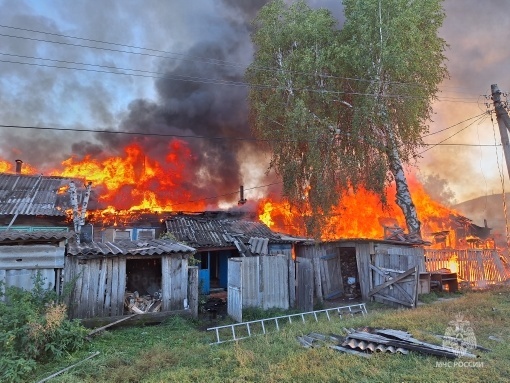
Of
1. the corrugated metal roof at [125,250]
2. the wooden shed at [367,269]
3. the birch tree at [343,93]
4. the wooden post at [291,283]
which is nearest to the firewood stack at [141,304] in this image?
the corrugated metal roof at [125,250]

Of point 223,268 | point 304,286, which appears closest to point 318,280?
point 304,286

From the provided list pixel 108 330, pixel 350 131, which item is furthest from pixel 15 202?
pixel 350 131

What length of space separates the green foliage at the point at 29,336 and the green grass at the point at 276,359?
1.32 feet

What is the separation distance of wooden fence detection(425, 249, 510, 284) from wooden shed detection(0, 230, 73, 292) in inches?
682

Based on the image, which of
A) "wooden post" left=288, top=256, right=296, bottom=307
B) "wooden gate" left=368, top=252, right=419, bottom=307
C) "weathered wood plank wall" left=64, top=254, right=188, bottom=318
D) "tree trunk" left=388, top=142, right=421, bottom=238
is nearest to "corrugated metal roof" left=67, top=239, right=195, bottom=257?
"weathered wood plank wall" left=64, top=254, right=188, bottom=318

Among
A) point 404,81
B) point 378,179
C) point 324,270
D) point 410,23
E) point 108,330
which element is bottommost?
point 108,330

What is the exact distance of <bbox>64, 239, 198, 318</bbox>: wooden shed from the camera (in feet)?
35.5

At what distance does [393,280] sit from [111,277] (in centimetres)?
1144

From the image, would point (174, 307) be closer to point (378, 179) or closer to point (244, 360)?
point (244, 360)

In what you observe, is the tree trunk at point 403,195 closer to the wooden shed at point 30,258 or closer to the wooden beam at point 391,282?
the wooden beam at point 391,282

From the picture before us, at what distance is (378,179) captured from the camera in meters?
19.2

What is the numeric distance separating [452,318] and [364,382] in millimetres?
5792

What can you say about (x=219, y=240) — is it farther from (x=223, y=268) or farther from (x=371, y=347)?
Result: (x=371, y=347)

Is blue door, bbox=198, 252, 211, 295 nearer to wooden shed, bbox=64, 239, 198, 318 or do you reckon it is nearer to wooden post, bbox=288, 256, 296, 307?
wooden shed, bbox=64, 239, 198, 318
